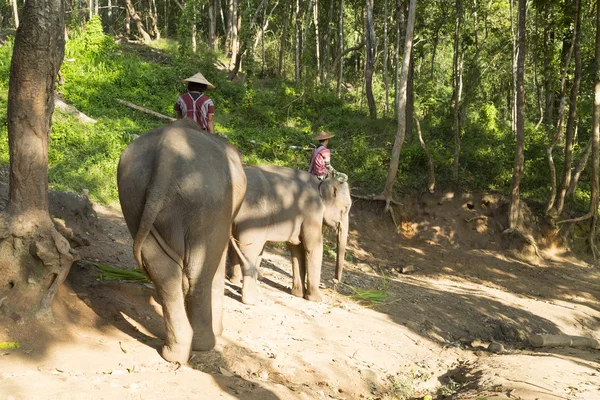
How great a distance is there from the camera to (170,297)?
4.61 meters

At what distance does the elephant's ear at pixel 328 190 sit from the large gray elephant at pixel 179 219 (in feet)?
12.4

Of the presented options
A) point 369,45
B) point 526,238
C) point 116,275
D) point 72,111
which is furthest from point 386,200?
point 116,275

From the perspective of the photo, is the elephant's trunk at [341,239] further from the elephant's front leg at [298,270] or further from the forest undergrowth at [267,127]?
the forest undergrowth at [267,127]

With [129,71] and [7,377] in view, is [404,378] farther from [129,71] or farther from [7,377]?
[129,71]

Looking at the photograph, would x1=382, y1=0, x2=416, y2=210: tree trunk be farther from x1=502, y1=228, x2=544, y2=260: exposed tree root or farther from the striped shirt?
the striped shirt

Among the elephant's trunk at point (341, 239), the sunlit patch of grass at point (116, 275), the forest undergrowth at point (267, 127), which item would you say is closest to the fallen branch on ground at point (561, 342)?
the elephant's trunk at point (341, 239)

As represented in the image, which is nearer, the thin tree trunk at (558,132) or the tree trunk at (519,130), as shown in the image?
the tree trunk at (519,130)

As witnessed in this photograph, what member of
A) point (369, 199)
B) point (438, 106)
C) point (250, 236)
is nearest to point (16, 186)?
point (250, 236)

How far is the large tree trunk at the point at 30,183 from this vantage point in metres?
4.69

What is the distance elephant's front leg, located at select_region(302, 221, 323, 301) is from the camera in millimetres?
8148

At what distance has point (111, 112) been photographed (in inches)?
640

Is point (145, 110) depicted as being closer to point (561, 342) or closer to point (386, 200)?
point (386, 200)

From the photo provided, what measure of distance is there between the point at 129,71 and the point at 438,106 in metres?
10.5

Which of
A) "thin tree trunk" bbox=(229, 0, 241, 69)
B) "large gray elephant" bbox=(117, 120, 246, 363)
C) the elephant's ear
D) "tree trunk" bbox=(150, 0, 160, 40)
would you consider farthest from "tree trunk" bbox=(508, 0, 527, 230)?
"tree trunk" bbox=(150, 0, 160, 40)
